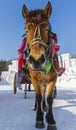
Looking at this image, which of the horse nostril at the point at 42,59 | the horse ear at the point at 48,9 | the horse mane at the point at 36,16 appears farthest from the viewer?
the horse ear at the point at 48,9

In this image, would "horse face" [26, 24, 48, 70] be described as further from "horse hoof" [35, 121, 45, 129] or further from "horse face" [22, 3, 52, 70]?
"horse hoof" [35, 121, 45, 129]

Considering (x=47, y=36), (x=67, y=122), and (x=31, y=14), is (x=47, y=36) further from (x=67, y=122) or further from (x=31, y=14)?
(x=67, y=122)

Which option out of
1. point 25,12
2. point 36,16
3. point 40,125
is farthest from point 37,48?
point 40,125

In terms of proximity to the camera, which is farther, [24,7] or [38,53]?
[24,7]

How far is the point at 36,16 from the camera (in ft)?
17.5

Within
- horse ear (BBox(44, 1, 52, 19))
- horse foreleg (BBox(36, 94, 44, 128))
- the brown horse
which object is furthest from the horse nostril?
horse foreleg (BBox(36, 94, 44, 128))

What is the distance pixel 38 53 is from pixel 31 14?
0.94 metres

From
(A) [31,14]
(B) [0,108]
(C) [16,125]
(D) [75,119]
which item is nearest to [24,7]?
(A) [31,14]

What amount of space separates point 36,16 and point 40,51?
2.54ft

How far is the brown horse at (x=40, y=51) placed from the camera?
4.85m

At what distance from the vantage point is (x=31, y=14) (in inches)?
213

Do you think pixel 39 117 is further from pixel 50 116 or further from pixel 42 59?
pixel 42 59

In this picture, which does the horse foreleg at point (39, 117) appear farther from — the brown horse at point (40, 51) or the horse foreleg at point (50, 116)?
the horse foreleg at point (50, 116)

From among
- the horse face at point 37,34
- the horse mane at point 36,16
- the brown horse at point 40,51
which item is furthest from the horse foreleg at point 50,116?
the horse mane at point 36,16
